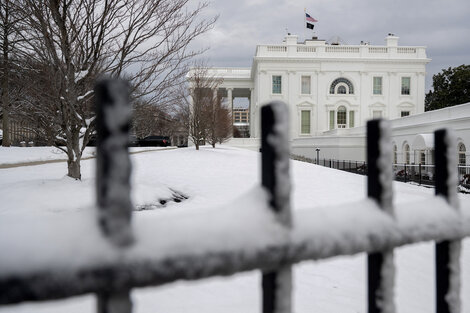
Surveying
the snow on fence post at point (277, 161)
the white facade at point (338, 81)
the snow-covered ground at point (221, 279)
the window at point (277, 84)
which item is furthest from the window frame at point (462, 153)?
the window at point (277, 84)

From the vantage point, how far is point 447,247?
1.09 metres

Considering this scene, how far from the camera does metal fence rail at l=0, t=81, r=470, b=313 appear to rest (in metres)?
0.57

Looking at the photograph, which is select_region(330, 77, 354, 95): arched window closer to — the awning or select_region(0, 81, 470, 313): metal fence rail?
the awning

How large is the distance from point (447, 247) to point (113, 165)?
1.11 metres

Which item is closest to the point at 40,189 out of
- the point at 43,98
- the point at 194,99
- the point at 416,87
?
the point at 43,98

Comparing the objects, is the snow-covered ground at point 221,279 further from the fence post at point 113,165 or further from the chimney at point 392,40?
the chimney at point 392,40

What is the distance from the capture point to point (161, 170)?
1307 cm

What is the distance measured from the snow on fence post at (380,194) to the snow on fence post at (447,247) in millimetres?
296

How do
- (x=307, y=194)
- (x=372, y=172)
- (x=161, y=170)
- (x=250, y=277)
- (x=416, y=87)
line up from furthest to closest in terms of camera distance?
(x=416, y=87), (x=161, y=170), (x=307, y=194), (x=250, y=277), (x=372, y=172)

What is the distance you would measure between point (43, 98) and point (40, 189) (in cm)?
203

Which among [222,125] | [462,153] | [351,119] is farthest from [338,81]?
[462,153]

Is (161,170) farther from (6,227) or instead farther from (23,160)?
(6,227)

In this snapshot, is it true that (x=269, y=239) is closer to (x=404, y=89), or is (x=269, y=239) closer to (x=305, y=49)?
(x=305, y=49)

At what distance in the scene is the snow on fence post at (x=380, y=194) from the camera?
0.88 m
